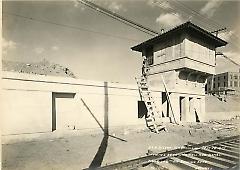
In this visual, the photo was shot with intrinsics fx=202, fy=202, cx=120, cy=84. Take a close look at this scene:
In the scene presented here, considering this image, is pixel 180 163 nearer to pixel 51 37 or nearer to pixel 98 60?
pixel 98 60

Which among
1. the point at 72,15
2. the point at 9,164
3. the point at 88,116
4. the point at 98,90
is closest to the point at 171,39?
the point at 98,90

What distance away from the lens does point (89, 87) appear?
8562 mm

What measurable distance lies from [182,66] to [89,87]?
274 inches

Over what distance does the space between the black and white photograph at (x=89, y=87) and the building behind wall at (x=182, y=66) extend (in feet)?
8.57

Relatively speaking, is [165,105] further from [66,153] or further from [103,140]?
[66,153]

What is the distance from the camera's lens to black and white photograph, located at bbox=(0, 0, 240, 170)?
13.6ft

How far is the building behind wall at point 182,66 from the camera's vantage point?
12.6m

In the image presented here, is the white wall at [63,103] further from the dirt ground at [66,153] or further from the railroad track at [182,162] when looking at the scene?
the railroad track at [182,162]

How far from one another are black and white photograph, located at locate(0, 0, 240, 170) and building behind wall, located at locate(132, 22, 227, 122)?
2.61 metres

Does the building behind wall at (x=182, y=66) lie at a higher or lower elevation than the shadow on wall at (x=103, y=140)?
higher

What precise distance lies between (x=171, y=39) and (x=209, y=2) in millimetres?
8792

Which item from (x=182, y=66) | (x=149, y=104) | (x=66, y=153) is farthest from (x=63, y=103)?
(x=182, y=66)

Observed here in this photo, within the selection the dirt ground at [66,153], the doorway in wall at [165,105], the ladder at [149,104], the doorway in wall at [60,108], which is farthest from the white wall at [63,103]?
the doorway in wall at [165,105]

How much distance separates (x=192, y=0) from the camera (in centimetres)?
435
